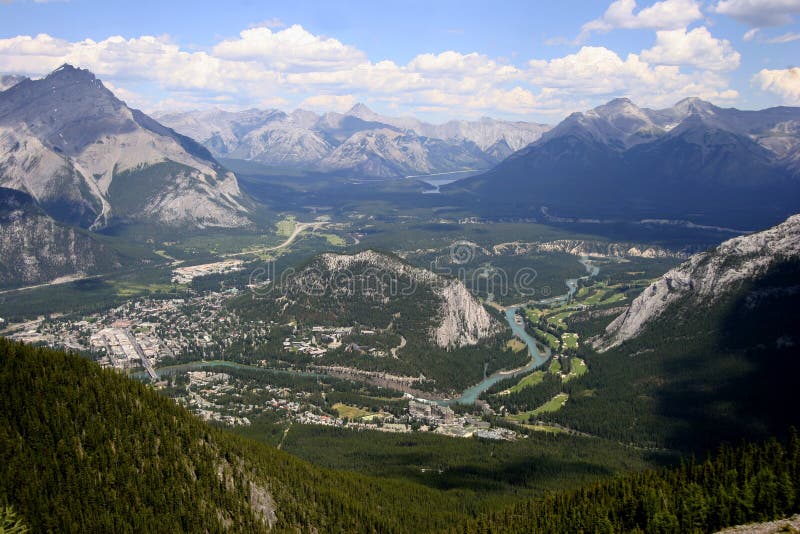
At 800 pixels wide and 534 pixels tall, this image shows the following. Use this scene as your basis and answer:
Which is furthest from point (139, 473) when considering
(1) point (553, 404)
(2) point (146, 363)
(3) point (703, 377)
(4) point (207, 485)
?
(3) point (703, 377)

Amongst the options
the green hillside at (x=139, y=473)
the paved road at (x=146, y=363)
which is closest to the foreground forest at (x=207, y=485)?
the green hillside at (x=139, y=473)

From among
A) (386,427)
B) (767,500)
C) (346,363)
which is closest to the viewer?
(767,500)

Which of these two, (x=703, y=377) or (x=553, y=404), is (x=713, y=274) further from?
(x=553, y=404)

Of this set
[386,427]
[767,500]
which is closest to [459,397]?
[386,427]

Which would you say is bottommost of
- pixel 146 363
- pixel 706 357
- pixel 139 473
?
pixel 146 363

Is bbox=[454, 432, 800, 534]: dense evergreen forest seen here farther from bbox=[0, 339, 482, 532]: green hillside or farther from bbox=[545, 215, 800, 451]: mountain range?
bbox=[545, 215, 800, 451]: mountain range

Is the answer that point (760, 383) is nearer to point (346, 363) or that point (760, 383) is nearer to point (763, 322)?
point (763, 322)

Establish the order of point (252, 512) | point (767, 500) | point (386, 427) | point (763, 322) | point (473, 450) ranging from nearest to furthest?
point (767, 500), point (252, 512), point (473, 450), point (386, 427), point (763, 322)
